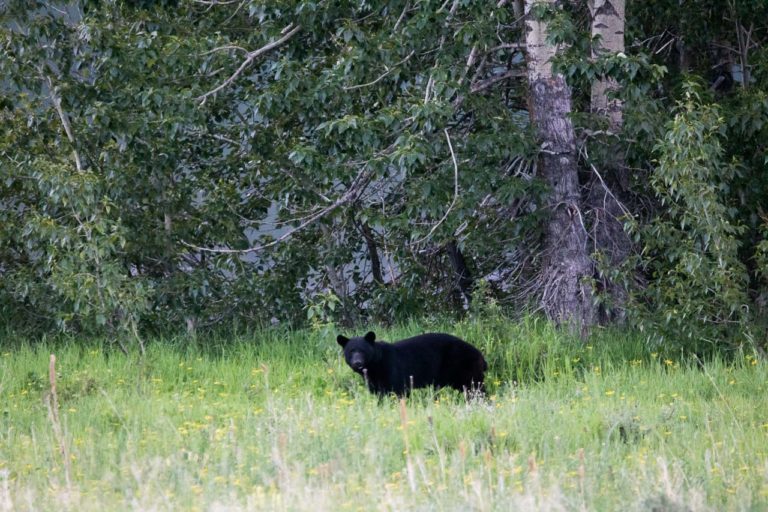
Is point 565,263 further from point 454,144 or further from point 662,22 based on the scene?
point 662,22

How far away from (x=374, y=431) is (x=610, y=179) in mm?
6023

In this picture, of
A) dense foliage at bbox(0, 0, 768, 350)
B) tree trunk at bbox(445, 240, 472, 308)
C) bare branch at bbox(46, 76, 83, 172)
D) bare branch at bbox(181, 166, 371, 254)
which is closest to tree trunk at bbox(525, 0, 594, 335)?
dense foliage at bbox(0, 0, 768, 350)

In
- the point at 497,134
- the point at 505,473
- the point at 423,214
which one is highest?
the point at 497,134

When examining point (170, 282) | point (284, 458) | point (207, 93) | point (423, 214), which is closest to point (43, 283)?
point (170, 282)

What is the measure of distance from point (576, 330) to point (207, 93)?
406 cm

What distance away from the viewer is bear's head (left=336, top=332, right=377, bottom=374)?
9.00m

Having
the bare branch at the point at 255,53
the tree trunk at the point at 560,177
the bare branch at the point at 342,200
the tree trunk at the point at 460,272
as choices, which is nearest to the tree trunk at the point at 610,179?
the tree trunk at the point at 560,177

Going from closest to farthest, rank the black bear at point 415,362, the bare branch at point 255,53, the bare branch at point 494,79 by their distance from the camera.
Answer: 1. the black bear at point 415,362
2. the bare branch at point 255,53
3. the bare branch at point 494,79

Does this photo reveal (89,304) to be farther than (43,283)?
No

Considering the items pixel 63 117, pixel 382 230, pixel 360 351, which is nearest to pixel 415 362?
pixel 360 351

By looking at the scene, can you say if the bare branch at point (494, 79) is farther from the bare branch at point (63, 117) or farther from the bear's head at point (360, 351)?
the bare branch at point (63, 117)

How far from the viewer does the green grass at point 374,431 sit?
19.1 feet

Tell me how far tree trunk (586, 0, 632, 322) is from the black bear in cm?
239

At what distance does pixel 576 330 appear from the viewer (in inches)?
436
